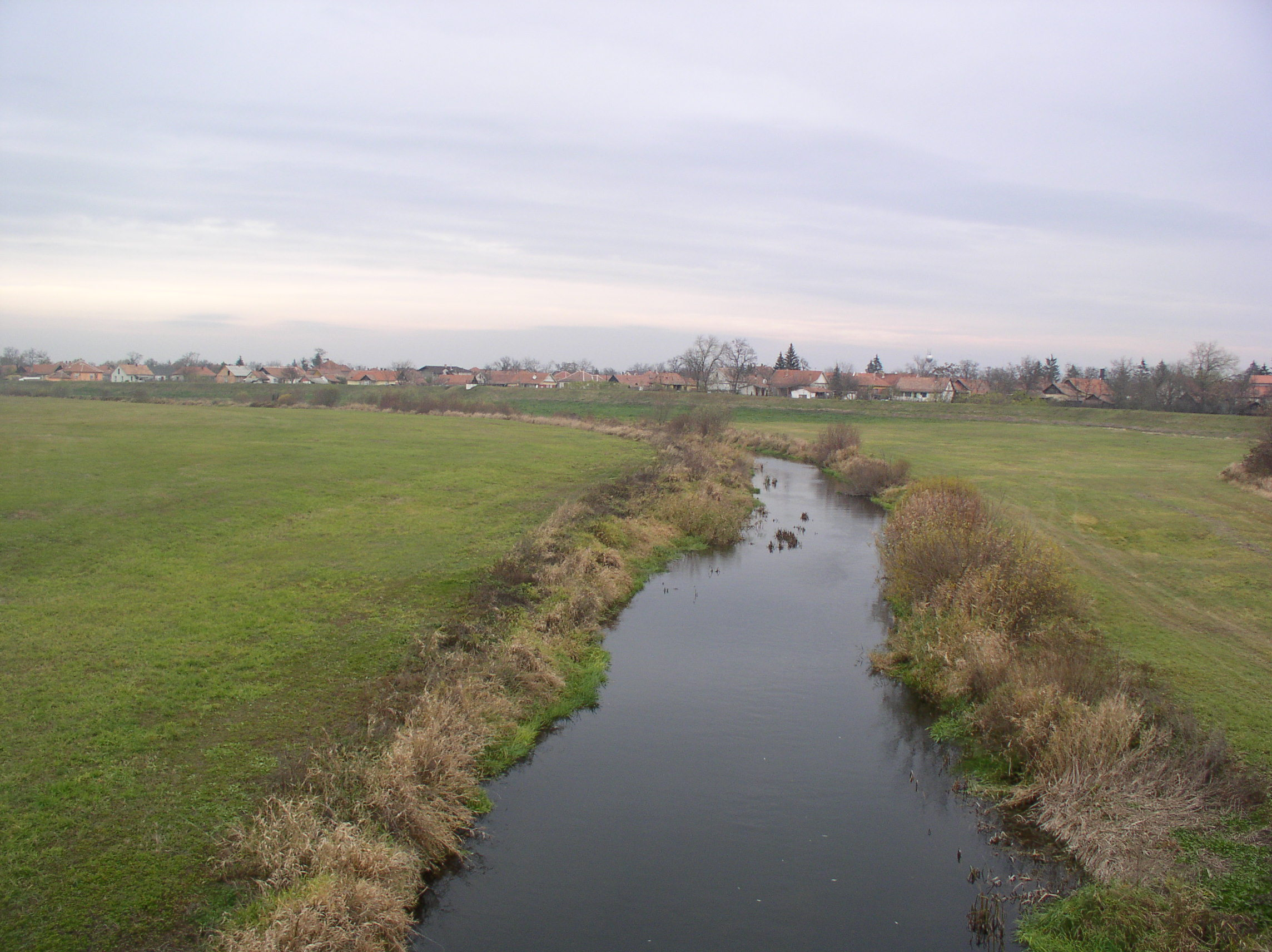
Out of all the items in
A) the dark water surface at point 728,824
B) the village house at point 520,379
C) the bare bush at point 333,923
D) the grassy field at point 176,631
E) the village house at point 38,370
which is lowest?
the dark water surface at point 728,824

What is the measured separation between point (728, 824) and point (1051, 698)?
5.41 metres

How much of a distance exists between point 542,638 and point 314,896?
340 inches

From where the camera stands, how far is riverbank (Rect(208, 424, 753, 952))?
8.04 meters

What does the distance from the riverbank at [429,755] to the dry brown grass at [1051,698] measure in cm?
707

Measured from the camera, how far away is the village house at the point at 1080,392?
10094 centimetres

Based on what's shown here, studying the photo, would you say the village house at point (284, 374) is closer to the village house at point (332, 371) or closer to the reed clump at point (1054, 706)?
the village house at point (332, 371)

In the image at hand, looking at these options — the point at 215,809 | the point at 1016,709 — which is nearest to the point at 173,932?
the point at 215,809

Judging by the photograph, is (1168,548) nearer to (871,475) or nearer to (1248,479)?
(1248,479)

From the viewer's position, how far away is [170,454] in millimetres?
35812

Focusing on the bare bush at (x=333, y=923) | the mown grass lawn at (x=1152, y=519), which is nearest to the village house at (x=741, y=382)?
the mown grass lawn at (x=1152, y=519)

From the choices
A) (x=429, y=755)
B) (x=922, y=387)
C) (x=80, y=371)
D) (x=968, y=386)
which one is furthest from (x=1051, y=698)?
(x=80, y=371)

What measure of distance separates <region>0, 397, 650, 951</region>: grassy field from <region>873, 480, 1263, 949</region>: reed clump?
10146 millimetres

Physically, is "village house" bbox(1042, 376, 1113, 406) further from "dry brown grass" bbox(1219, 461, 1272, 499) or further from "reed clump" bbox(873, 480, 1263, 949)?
"reed clump" bbox(873, 480, 1263, 949)

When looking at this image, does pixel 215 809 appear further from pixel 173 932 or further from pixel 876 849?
pixel 876 849
